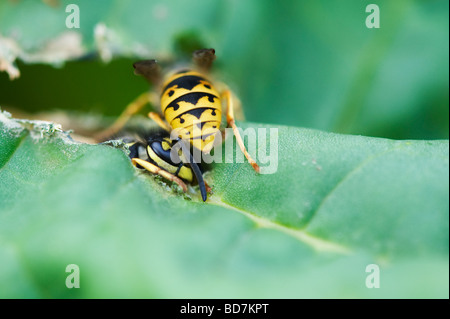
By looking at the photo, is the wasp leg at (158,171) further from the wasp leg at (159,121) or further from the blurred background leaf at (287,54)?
the blurred background leaf at (287,54)

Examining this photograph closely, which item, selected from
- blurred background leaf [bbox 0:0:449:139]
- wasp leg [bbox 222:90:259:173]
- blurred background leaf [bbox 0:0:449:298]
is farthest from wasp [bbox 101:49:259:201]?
blurred background leaf [bbox 0:0:449:139]

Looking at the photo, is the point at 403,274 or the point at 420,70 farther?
the point at 420,70

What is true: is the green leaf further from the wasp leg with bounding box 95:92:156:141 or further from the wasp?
the wasp leg with bounding box 95:92:156:141

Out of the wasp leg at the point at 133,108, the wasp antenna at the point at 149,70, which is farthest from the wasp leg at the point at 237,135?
the wasp leg at the point at 133,108

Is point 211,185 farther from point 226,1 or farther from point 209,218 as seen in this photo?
point 226,1

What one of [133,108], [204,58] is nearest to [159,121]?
[204,58]

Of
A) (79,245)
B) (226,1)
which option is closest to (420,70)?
(226,1)

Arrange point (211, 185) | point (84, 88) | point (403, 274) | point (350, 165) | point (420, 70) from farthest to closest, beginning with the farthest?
point (84, 88) → point (420, 70) → point (211, 185) → point (350, 165) → point (403, 274)
